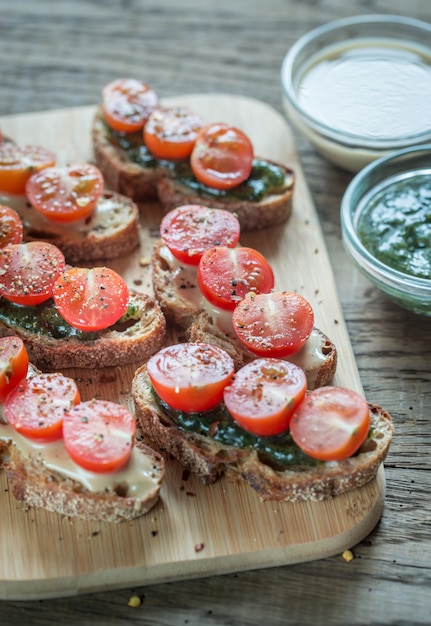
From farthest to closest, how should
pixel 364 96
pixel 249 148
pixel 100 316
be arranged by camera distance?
pixel 364 96
pixel 249 148
pixel 100 316

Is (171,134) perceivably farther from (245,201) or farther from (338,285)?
(338,285)

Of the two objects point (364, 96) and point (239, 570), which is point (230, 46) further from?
point (239, 570)

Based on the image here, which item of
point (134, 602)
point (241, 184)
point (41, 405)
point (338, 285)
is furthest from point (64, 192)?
point (134, 602)

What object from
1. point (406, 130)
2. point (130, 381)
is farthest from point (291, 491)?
point (406, 130)

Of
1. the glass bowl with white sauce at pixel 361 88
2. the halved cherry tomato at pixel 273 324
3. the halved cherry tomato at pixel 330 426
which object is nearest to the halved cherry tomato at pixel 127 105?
the glass bowl with white sauce at pixel 361 88

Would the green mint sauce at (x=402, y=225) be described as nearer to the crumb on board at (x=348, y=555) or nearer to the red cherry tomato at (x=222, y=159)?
the red cherry tomato at (x=222, y=159)

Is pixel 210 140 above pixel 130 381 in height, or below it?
above
